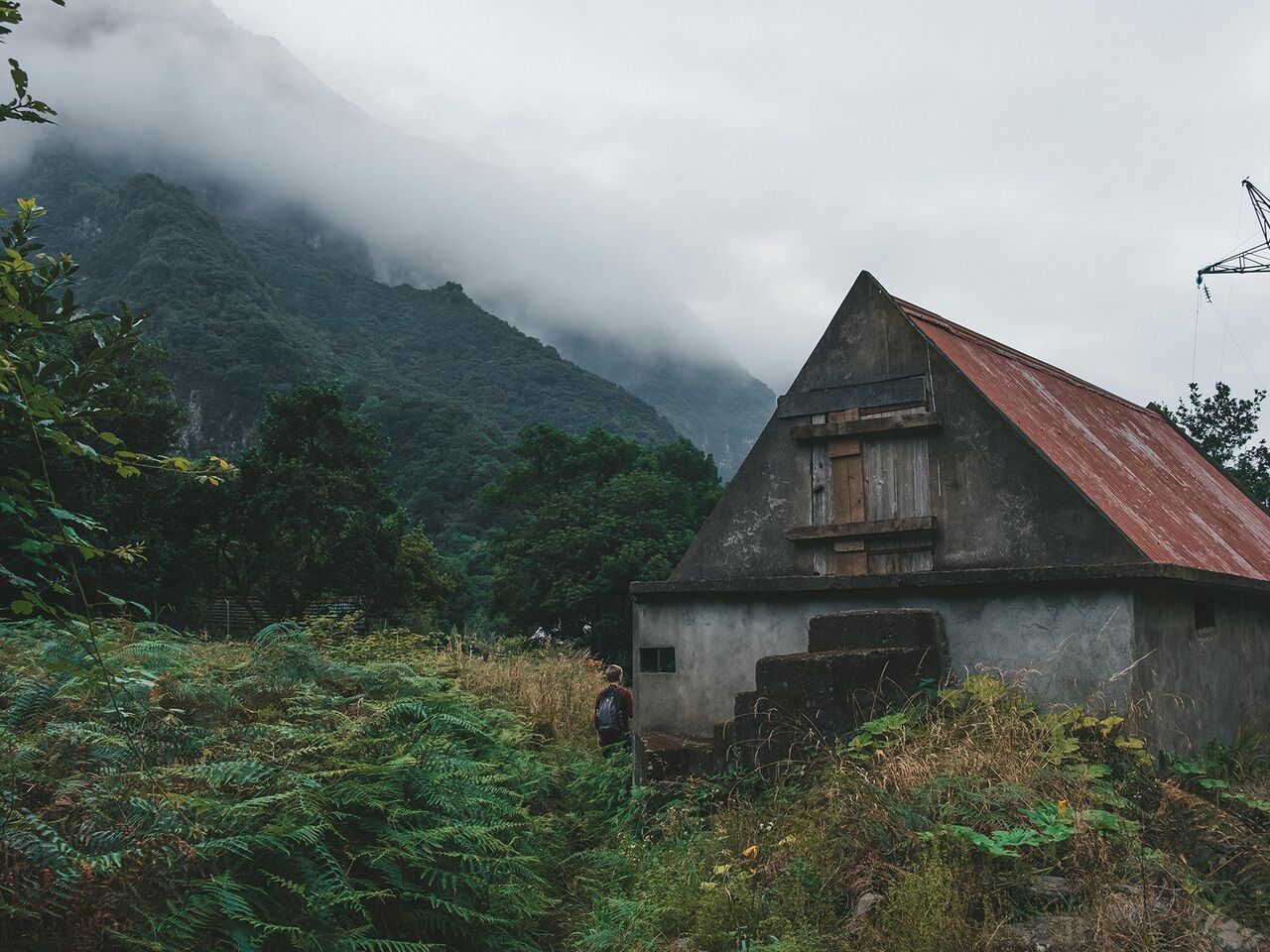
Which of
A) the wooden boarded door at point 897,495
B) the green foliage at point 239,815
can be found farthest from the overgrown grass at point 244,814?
the wooden boarded door at point 897,495

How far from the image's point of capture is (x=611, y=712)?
477 inches

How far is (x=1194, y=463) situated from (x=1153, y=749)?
926cm

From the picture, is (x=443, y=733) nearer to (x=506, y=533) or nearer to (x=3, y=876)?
(x=3, y=876)

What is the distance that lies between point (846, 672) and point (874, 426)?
129 inches

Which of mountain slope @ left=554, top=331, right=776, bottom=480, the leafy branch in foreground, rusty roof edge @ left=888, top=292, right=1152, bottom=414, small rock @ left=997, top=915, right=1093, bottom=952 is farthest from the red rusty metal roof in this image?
mountain slope @ left=554, top=331, right=776, bottom=480

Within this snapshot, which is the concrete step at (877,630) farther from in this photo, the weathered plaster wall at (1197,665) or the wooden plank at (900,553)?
the weathered plaster wall at (1197,665)

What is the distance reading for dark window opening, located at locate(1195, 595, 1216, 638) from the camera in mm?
9633

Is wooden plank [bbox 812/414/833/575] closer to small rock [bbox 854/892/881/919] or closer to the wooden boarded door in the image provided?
the wooden boarded door

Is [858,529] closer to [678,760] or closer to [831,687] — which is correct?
[831,687]

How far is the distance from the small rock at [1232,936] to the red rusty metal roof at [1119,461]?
13.6 ft

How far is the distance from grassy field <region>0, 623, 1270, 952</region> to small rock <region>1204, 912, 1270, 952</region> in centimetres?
4

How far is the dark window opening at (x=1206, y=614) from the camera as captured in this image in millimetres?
9633

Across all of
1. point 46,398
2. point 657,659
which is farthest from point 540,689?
point 46,398

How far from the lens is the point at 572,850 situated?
9414 mm
